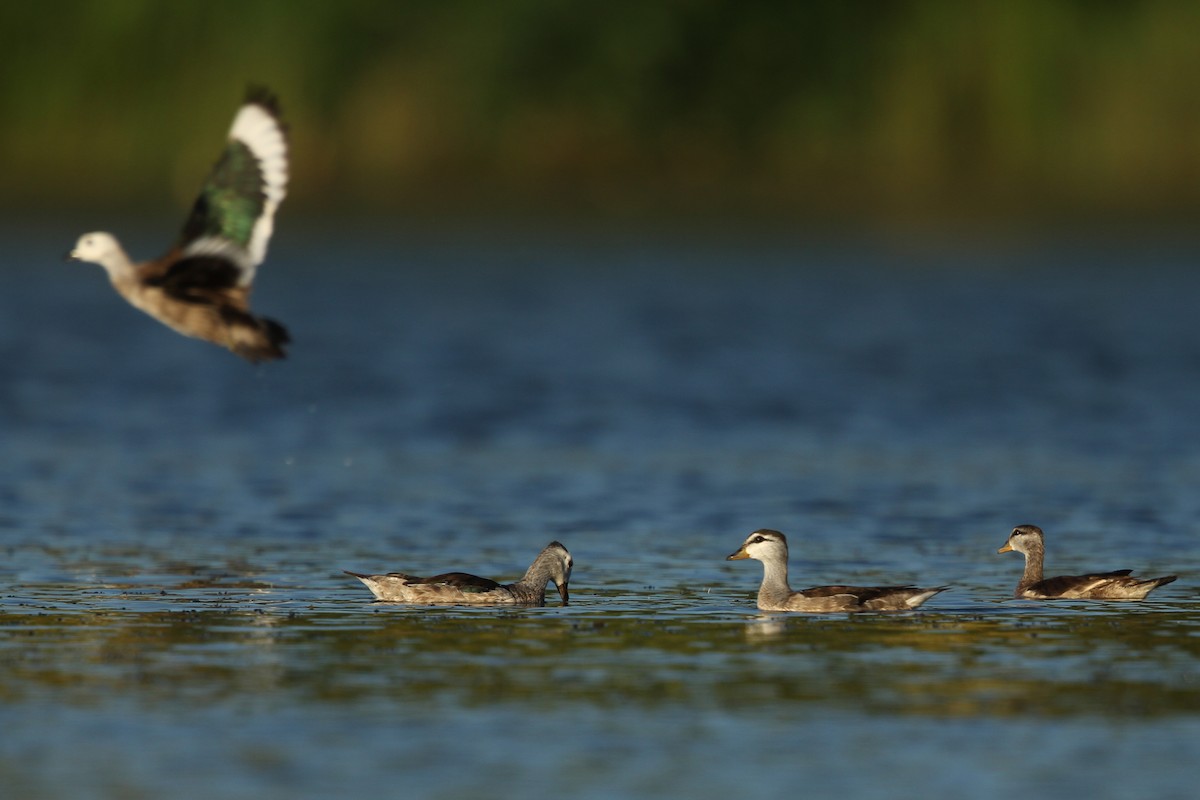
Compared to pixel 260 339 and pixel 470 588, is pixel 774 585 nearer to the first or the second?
pixel 470 588

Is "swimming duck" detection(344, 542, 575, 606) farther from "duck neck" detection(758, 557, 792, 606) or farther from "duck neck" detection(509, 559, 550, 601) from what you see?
"duck neck" detection(758, 557, 792, 606)

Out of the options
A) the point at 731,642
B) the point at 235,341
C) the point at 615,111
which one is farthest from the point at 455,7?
the point at 731,642

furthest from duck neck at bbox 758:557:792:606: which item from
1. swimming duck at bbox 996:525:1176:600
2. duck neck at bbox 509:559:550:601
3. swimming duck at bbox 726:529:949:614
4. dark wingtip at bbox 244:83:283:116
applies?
dark wingtip at bbox 244:83:283:116

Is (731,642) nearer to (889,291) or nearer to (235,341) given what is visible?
(235,341)

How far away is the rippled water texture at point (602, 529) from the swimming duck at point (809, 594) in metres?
0.24

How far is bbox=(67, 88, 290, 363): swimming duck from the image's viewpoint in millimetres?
17047

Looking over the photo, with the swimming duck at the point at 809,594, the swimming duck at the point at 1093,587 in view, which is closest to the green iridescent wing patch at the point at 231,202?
the swimming duck at the point at 809,594

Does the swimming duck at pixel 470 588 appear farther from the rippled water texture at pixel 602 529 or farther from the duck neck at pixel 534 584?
the rippled water texture at pixel 602 529

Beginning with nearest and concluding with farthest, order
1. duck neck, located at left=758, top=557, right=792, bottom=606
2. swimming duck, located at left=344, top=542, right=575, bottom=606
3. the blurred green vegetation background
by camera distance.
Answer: swimming duck, located at left=344, top=542, right=575, bottom=606, duck neck, located at left=758, top=557, right=792, bottom=606, the blurred green vegetation background

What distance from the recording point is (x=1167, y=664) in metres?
13.4

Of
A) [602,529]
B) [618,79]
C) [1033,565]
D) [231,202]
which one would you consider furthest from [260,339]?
[618,79]

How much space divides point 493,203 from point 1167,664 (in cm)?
4727

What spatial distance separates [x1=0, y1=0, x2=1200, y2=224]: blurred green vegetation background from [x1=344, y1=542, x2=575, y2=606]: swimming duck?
26062 millimetres

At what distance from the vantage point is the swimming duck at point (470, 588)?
15.6 m
